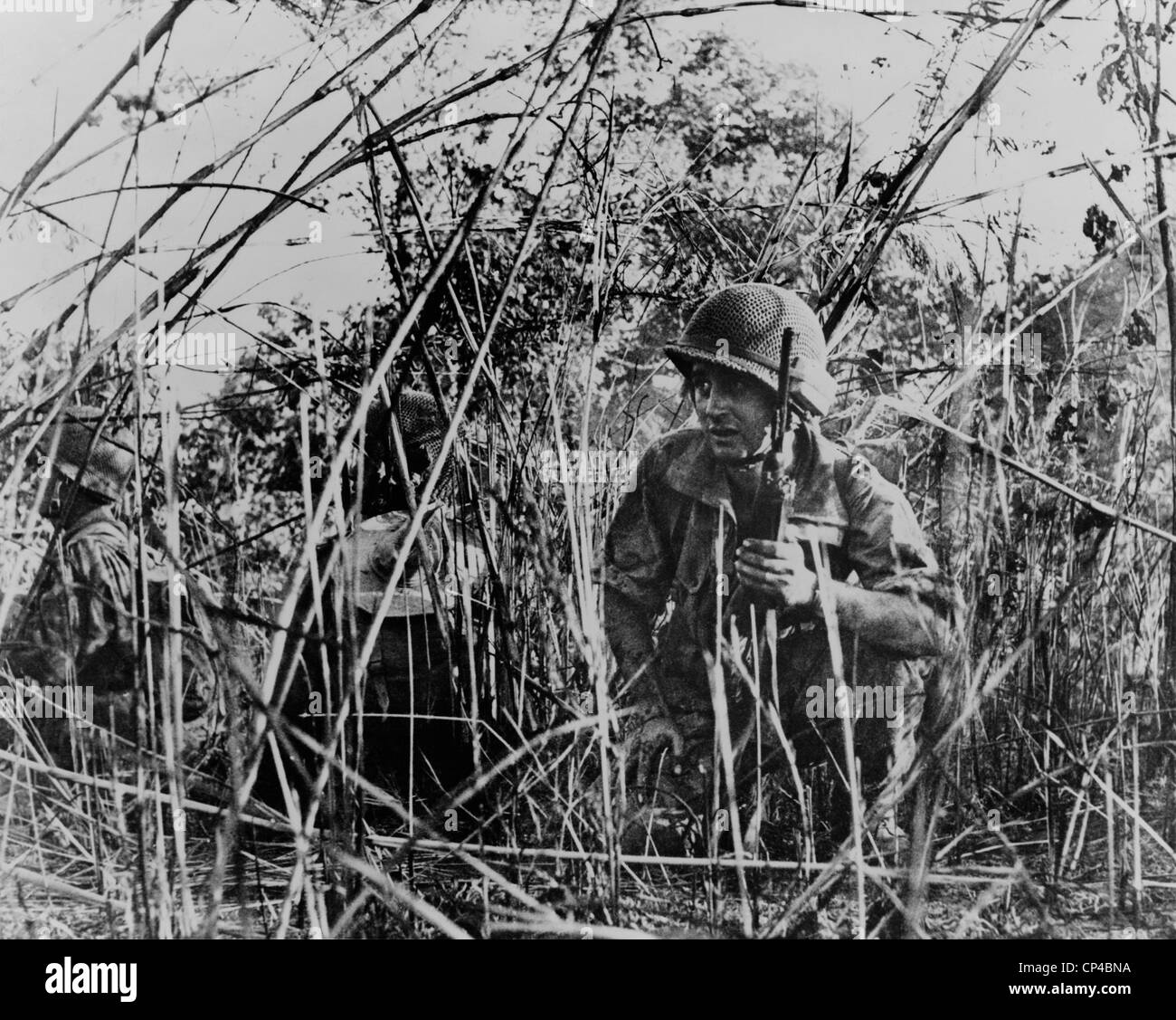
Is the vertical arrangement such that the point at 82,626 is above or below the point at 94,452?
below

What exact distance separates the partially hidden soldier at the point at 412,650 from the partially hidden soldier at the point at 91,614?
13.2 inches

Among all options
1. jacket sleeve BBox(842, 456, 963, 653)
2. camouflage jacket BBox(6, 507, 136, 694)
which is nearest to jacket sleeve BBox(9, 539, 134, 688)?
camouflage jacket BBox(6, 507, 136, 694)

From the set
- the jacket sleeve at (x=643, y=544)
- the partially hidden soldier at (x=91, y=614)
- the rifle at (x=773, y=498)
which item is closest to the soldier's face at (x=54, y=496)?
the partially hidden soldier at (x=91, y=614)

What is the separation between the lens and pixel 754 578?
101 inches

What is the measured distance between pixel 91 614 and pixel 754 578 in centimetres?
151

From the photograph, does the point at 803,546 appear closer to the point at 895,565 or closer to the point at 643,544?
the point at 895,565

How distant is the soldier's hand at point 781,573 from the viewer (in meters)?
2.54

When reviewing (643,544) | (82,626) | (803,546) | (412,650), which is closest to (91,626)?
(82,626)

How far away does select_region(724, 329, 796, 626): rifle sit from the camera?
8.39 feet

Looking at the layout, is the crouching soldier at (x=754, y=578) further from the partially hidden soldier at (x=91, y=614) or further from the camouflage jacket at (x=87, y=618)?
the camouflage jacket at (x=87, y=618)

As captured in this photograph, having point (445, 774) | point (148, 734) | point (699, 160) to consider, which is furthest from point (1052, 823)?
point (148, 734)

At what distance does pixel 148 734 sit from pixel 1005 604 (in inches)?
78.7

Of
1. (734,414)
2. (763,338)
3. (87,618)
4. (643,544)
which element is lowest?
(87,618)

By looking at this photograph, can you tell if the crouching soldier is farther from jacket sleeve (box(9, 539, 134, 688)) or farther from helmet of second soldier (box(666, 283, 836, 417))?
jacket sleeve (box(9, 539, 134, 688))
